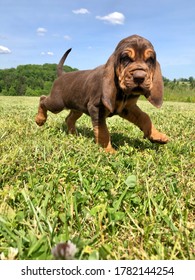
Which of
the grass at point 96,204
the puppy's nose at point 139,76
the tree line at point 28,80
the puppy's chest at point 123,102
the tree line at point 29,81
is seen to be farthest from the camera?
the tree line at point 28,80

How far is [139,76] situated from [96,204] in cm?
150

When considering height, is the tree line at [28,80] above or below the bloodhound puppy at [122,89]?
above

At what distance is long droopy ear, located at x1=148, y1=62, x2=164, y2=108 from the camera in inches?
141

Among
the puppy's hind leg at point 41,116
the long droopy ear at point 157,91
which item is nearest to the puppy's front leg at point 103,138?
the long droopy ear at point 157,91

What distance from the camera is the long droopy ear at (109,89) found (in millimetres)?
3557

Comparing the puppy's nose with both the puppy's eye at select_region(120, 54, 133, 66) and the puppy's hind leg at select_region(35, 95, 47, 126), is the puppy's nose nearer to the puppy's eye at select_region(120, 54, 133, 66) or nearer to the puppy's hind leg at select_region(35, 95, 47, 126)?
the puppy's eye at select_region(120, 54, 133, 66)

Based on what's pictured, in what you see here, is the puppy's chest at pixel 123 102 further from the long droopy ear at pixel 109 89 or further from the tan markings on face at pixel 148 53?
the tan markings on face at pixel 148 53

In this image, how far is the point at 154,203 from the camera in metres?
2.08

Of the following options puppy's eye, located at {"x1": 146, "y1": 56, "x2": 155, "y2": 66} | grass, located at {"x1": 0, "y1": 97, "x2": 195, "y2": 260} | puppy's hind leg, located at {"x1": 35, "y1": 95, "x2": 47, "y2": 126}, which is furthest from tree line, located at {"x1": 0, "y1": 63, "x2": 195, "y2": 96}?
grass, located at {"x1": 0, "y1": 97, "x2": 195, "y2": 260}

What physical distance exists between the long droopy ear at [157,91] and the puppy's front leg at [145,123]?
1.52 feet

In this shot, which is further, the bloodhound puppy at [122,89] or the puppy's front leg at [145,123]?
the puppy's front leg at [145,123]

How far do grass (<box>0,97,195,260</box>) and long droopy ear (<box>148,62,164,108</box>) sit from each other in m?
0.56

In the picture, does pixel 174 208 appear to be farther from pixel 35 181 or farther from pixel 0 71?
pixel 0 71
